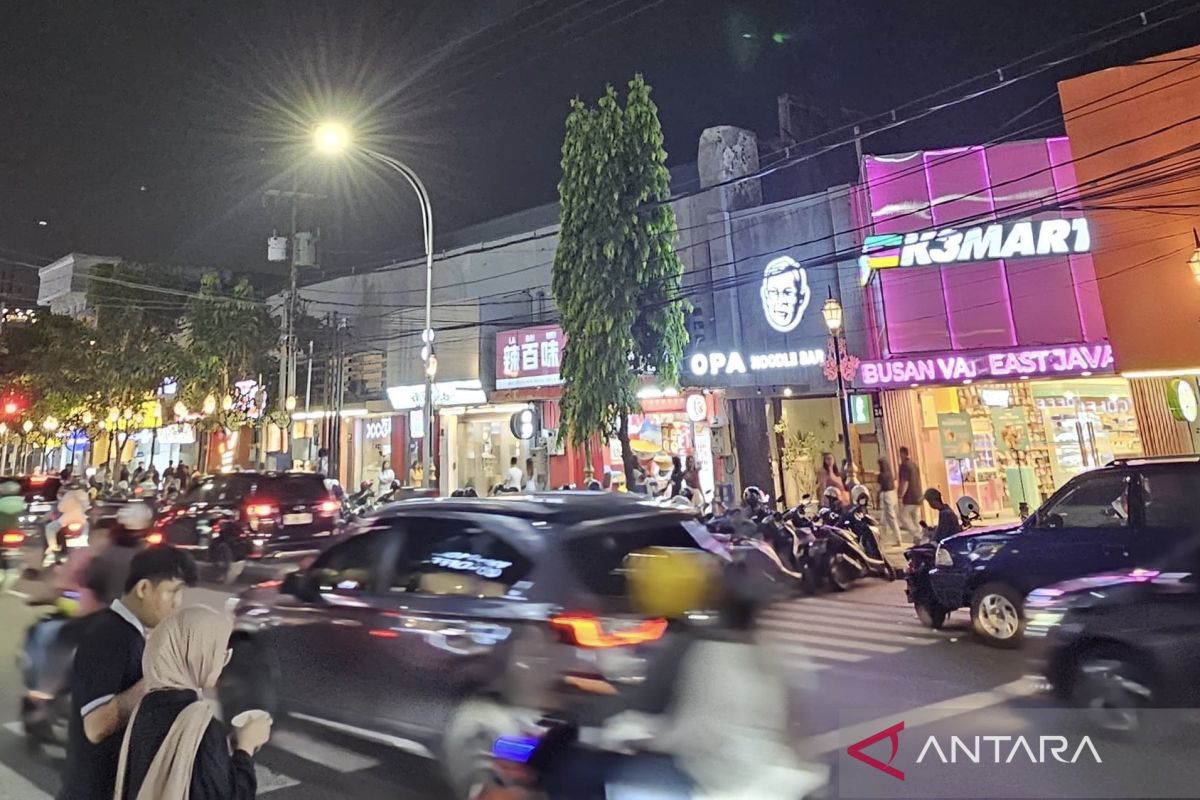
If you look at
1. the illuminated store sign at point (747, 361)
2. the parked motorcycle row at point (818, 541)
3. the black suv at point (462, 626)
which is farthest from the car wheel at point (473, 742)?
the illuminated store sign at point (747, 361)

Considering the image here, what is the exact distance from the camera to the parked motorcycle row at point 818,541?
11.3 meters

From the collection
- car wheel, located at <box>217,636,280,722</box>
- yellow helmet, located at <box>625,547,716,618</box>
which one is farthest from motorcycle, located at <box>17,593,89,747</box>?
yellow helmet, located at <box>625,547,716,618</box>

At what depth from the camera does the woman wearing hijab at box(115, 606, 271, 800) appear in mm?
2197

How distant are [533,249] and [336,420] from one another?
1029cm

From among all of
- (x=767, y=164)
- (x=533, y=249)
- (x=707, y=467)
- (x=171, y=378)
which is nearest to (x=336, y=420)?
(x=533, y=249)

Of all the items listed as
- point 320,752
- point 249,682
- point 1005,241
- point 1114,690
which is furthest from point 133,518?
point 1005,241

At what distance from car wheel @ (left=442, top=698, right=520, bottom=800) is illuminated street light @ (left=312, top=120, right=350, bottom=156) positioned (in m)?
14.1

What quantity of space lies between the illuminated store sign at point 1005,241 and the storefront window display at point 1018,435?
305cm

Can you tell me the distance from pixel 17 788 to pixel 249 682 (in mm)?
1431

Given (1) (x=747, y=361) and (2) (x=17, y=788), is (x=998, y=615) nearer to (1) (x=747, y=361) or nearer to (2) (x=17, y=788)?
(2) (x=17, y=788)

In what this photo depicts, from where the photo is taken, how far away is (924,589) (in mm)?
8562

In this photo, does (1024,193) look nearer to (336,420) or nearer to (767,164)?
(767,164)

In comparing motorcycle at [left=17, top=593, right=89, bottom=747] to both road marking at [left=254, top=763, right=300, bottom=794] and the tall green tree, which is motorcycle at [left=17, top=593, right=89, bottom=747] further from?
the tall green tree

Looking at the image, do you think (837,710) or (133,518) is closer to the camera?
(837,710)
